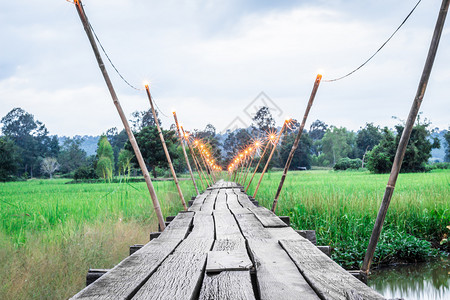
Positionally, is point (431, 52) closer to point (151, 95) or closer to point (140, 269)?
point (140, 269)

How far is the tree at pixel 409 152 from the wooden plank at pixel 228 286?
29819 millimetres

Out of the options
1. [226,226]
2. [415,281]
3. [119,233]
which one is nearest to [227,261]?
[226,226]

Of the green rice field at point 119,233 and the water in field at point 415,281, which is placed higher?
the green rice field at point 119,233

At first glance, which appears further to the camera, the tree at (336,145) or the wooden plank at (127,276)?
the tree at (336,145)

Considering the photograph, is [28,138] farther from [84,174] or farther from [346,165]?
[346,165]

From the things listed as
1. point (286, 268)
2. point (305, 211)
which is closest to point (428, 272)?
point (305, 211)

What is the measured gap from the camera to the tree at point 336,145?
66.7m

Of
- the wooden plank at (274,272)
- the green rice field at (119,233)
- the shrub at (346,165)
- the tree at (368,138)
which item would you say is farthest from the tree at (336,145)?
the wooden plank at (274,272)

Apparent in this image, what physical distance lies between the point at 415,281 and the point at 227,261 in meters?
4.14

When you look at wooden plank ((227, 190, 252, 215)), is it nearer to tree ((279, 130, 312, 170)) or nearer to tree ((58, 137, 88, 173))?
tree ((279, 130, 312, 170))

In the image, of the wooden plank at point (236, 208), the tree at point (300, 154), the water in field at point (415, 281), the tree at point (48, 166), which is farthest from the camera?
the tree at point (300, 154)

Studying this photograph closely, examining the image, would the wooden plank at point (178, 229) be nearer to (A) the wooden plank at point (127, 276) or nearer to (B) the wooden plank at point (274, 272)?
(A) the wooden plank at point (127, 276)

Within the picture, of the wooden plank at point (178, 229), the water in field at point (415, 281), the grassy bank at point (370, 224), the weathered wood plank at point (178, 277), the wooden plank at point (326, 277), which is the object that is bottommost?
the water in field at point (415, 281)

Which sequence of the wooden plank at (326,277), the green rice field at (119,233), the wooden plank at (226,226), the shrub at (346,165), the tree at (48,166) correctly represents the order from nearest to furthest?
the wooden plank at (326,277) → the green rice field at (119,233) → the wooden plank at (226,226) → the shrub at (346,165) → the tree at (48,166)
